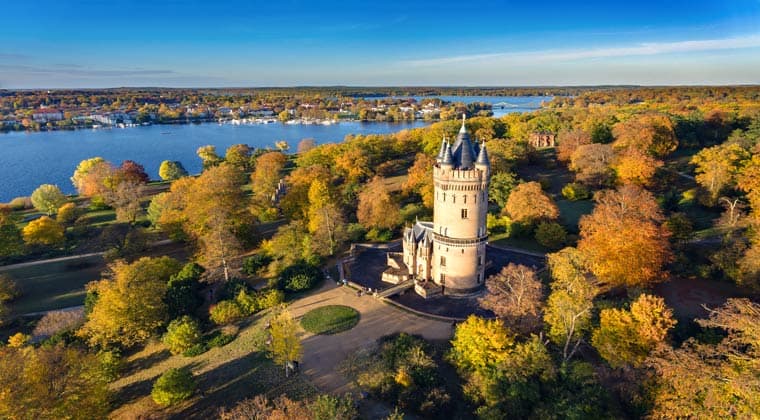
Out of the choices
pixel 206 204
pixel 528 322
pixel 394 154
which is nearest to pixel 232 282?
pixel 206 204

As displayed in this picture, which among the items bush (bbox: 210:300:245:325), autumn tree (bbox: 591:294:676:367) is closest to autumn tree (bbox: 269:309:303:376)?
bush (bbox: 210:300:245:325)

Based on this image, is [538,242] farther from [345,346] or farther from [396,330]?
[345,346]

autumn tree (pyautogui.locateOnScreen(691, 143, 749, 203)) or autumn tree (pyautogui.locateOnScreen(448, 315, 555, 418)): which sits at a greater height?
autumn tree (pyautogui.locateOnScreen(691, 143, 749, 203))

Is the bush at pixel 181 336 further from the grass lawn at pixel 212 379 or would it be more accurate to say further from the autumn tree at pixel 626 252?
the autumn tree at pixel 626 252

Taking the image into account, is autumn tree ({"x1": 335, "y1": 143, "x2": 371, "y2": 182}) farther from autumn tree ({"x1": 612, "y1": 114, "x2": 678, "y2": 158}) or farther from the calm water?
the calm water

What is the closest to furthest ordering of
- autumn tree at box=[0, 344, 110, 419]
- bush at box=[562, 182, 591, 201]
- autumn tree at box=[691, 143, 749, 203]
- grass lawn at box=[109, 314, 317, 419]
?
autumn tree at box=[0, 344, 110, 419], grass lawn at box=[109, 314, 317, 419], autumn tree at box=[691, 143, 749, 203], bush at box=[562, 182, 591, 201]

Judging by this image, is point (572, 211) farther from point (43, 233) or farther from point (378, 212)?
point (43, 233)

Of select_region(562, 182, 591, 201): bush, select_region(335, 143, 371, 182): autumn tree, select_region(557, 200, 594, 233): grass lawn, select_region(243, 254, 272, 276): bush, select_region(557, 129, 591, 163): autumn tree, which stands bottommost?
select_region(243, 254, 272, 276): bush
